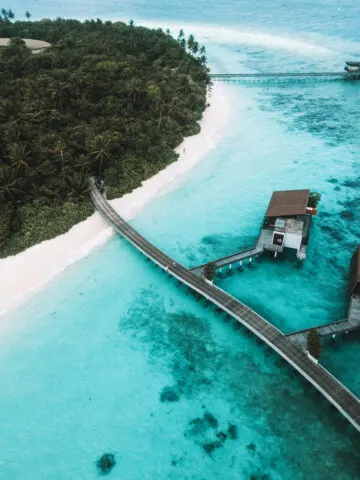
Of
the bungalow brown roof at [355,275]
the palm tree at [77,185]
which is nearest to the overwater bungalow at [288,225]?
the bungalow brown roof at [355,275]

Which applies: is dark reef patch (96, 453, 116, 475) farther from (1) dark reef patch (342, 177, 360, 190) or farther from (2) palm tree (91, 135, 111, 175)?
(1) dark reef patch (342, 177, 360, 190)

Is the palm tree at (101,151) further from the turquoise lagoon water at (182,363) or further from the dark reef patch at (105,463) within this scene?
the dark reef patch at (105,463)

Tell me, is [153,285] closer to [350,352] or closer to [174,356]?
[174,356]

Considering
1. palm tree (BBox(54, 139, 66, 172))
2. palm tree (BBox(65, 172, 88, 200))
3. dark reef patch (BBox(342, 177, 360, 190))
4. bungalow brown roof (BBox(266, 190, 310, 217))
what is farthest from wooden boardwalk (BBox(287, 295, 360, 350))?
palm tree (BBox(54, 139, 66, 172))

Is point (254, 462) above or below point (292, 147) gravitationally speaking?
below

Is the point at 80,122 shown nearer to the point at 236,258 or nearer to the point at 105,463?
the point at 236,258

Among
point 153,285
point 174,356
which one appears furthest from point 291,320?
point 153,285
